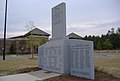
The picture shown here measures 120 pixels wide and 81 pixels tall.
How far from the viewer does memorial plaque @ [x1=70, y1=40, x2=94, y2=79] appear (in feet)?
33.8

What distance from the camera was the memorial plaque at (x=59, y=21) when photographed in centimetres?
1363

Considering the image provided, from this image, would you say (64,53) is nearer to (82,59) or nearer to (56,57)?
(56,57)

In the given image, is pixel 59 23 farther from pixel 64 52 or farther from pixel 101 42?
pixel 101 42

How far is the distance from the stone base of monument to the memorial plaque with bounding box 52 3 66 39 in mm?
526

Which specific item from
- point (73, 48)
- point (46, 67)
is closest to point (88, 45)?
point (73, 48)

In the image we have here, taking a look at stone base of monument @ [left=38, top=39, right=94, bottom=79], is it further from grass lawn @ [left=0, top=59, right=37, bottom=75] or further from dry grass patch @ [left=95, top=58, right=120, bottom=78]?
grass lawn @ [left=0, top=59, right=37, bottom=75]

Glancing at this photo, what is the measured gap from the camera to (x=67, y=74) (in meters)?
12.4

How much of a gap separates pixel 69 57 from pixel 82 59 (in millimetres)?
1805

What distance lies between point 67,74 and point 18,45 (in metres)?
58.1

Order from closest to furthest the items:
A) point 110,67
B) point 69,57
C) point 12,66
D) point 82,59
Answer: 1. point 82,59
2. point 69,57
3. point 110,67
4. point 12,66

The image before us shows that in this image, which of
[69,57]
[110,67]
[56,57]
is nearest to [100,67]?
[110,67]

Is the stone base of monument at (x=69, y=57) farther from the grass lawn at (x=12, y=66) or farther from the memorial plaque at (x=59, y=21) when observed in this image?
the grass lawn at (x=12, y=66)

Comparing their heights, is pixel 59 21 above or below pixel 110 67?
above

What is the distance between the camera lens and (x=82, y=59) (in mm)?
10992
